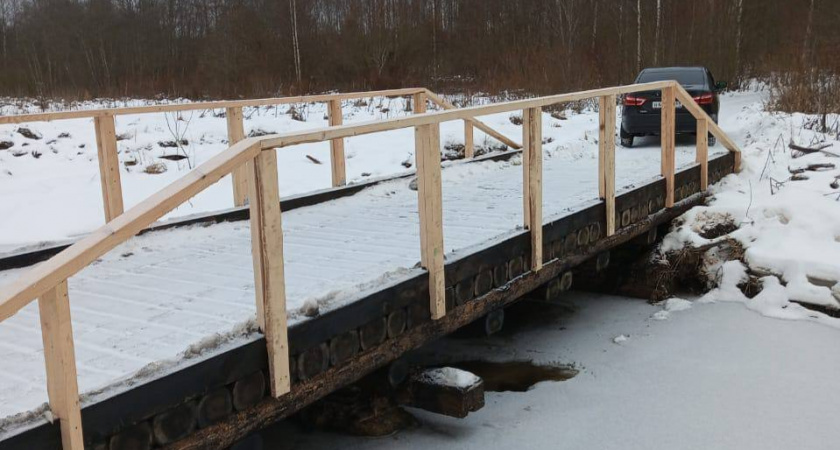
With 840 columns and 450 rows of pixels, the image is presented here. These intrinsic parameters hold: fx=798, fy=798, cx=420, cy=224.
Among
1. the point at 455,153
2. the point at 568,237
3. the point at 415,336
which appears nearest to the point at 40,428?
the point at 415,336

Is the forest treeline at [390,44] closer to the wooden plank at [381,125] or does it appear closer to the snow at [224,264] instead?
the snow at [224,264]

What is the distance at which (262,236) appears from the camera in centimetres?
318

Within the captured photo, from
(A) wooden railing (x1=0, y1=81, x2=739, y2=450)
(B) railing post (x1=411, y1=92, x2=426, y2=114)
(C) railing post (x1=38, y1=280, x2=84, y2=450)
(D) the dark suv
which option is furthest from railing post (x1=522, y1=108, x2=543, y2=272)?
(D) the dark suv

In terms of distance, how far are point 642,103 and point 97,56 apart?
89.1 feet

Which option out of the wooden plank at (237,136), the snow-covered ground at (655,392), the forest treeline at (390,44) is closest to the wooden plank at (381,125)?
the snow-covered ground at (655,392)

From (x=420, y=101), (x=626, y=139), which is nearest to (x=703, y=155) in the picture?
(x=420, y=101)

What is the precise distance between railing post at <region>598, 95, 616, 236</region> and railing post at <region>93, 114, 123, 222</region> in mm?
3538

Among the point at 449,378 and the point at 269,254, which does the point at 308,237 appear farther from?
the point at 269,254

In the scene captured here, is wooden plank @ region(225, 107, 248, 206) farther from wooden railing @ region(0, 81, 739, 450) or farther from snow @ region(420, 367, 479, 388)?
snow @ region(420, 367, 479, 388)

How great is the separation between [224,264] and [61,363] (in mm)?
2327

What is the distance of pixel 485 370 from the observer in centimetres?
575

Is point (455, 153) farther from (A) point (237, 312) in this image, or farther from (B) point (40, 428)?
(B) point (40, 428)

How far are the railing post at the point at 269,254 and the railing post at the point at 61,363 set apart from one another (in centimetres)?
86

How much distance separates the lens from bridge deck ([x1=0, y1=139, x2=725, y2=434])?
3168 millimetres
